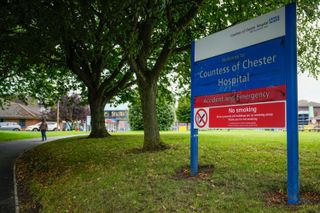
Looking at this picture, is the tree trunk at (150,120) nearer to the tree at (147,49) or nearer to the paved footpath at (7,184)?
the tree at (147,49)

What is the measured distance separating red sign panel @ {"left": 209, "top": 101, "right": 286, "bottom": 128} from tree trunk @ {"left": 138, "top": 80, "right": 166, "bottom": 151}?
4.82 metres

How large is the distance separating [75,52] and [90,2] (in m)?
8.95

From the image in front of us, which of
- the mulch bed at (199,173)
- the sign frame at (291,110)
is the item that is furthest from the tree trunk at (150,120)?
the sign frame at (291,110)

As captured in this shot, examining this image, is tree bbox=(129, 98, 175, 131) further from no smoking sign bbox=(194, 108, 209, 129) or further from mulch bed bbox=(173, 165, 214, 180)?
no smoking sign bbox=(194, 108, 209, 129)

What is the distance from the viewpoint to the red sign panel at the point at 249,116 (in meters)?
5.44

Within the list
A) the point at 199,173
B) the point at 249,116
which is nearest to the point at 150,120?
the point at 199,173

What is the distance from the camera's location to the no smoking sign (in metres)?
7.04

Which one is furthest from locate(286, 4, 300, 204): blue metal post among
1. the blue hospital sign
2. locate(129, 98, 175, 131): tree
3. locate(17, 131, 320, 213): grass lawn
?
locate(129, 98, 175, 131): tree

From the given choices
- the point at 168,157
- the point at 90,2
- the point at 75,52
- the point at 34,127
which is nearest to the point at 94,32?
the point at 90,2

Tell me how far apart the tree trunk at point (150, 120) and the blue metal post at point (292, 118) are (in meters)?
6.52

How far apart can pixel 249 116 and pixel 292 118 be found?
0.93m

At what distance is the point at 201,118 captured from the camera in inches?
283

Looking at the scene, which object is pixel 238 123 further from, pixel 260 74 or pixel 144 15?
pixel 144 15

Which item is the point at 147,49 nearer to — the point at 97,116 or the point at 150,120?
the point at 150,120
